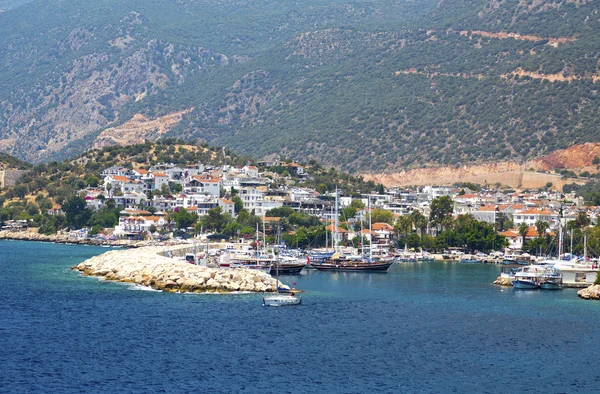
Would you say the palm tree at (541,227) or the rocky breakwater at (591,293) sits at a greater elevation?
the palm tree at (541,227)

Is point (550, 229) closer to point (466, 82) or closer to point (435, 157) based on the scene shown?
point (435, 157)

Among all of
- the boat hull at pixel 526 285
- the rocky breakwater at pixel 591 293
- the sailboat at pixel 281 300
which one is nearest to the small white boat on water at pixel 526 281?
the boat hull at pixel 526 285

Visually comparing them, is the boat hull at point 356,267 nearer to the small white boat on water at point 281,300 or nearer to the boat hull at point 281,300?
the small white boat on water at point 281,300

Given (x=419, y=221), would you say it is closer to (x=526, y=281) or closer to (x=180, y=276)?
(x=526, y=281)

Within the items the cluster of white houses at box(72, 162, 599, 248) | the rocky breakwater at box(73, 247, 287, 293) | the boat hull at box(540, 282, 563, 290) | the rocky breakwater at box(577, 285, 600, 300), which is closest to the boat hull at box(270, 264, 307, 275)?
the rocky breakwater at box(73, 247, 287, 293)

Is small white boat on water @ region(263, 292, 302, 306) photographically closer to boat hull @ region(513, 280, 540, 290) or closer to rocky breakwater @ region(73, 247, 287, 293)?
rocky breakwater @ region(73, 247, 287, 293)

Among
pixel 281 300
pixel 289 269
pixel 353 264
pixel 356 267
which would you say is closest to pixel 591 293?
pixel 281 300
